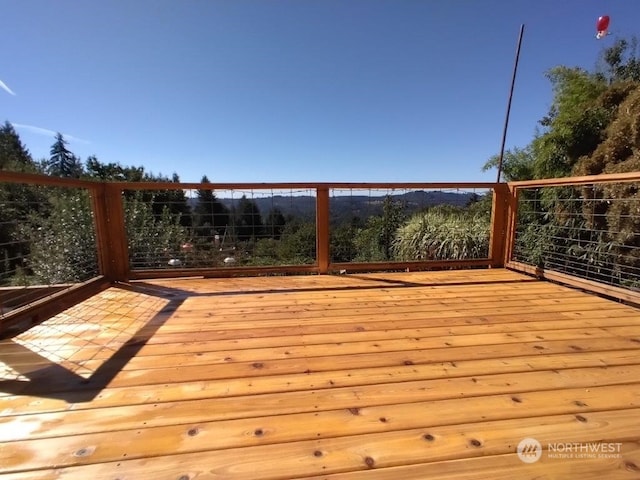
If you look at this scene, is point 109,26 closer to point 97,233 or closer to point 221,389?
point 97,233

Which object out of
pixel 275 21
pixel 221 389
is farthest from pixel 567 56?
pixel 221 389

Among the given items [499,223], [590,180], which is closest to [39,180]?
[590,180]

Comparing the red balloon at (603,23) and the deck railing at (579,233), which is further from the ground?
the red balloon at (603,23)

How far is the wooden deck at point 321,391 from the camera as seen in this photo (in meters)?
0.81

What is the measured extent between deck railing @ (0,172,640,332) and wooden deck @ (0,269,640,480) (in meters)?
0.70

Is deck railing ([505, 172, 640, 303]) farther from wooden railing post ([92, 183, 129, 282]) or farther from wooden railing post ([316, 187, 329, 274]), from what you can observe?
wooden railing post ([92, 183, 129, 282])

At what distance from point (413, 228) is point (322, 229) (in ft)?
8.36

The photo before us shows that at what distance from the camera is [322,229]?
113 inches

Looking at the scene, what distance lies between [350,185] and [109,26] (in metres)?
4.30

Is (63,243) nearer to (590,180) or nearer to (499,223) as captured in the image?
(499,223)

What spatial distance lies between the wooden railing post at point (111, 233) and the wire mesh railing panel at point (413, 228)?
1946mm

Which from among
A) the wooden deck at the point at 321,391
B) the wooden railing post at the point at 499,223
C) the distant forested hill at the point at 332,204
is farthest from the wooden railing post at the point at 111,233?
the wooden railing post at the point at 499,223

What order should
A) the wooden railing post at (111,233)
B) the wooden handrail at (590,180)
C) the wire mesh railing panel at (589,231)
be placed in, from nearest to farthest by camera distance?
the wooden handrail at (590,180), the wooden railing post at (111,233), the wire mesh railing panel at (589,231)

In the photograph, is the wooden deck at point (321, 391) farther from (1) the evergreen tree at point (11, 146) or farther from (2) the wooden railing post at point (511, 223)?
(1) the evergreen tree at point (11, 146)
